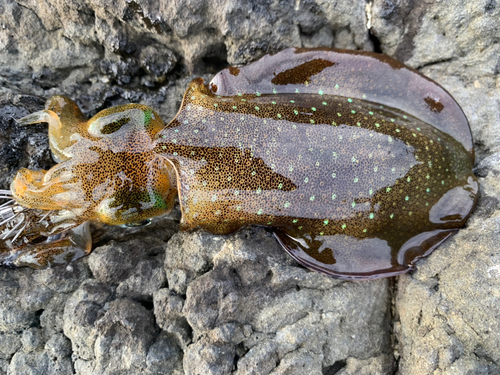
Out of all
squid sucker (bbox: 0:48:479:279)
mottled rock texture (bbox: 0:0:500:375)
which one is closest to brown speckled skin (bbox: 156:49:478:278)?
squid sucker (bbox: 0:48:479:279)

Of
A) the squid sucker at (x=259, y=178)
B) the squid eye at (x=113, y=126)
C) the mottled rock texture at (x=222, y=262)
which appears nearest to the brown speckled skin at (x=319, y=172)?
the squid sucker at (x=259, y=178)

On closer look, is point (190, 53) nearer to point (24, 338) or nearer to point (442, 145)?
point (442, 145)

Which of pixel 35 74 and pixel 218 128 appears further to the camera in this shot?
pixel 35 74

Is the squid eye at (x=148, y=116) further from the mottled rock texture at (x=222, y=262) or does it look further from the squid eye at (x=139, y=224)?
the squid eye at (x=139, y=224)

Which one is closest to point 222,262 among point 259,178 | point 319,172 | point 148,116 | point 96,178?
point 259,178

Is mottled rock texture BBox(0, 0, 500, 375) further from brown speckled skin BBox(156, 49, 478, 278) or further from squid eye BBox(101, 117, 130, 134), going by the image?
squid eye BBox(101, 117, 130, 134)

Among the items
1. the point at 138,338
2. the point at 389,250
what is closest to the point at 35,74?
the point at 138,338

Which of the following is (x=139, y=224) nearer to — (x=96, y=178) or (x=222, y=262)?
(x=96, y=178)
